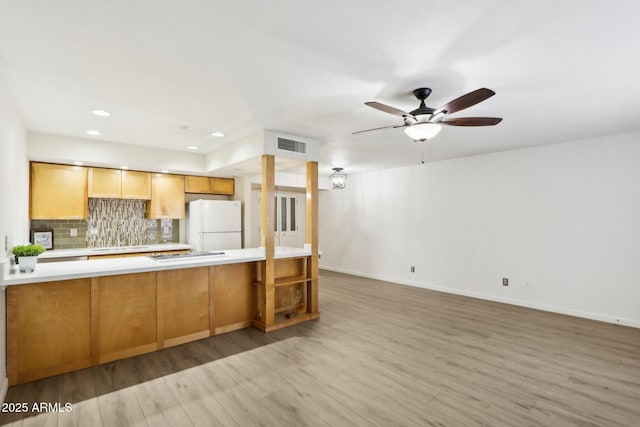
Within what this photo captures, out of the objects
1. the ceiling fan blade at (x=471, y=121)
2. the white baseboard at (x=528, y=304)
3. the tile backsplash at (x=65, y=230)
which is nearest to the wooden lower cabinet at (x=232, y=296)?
the tile backsplash at (x=65, y=230)

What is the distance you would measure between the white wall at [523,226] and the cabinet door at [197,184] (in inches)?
139

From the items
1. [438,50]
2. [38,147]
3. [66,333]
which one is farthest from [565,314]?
[38,147]

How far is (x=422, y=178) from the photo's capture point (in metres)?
6.22

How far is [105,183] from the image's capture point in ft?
15.6

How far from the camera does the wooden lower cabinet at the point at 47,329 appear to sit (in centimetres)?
255

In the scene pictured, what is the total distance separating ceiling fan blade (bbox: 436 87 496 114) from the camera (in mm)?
2112

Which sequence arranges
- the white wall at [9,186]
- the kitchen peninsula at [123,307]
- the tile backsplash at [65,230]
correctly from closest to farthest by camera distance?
the white wall at [9,186] < the kitchen peninsula at [123,307] < the tile backsplash at [65,230]

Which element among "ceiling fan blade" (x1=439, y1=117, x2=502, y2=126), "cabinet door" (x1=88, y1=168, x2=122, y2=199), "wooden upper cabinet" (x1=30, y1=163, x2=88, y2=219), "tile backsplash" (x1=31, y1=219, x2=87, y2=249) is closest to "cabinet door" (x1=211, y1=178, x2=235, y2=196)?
"cabinet door" (x1=88, y1=168, x2=122, y2=199)

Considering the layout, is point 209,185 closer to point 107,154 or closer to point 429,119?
point 107,154

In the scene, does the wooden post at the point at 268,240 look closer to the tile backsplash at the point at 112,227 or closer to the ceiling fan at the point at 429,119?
the ceiling fan at the point at 429,119

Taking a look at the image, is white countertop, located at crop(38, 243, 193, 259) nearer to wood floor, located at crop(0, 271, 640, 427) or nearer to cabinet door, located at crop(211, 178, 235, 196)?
cabinet door, located at crop(211, 178, 235, 196)

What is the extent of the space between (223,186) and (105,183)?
1.85m

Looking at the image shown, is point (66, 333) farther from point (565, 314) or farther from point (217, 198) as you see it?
point (565, 314)

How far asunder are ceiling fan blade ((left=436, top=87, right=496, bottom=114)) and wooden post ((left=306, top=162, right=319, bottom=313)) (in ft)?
7.02
